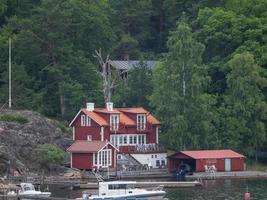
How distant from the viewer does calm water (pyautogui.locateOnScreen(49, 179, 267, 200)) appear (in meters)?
87.1

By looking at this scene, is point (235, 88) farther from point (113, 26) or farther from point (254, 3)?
point (113, 26)

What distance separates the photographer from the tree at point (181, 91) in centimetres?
10938

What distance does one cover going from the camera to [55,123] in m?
109

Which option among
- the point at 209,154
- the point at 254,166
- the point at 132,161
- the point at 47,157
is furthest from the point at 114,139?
the point at 254,166

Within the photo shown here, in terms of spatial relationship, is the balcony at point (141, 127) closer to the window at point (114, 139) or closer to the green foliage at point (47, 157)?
the window at point (114, 139)

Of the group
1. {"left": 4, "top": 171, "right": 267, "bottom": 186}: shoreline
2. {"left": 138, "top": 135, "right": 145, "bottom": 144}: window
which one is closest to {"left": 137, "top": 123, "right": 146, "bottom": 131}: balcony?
{"left": 138, "top": 135, "right": 145, "bottom": 144}: window

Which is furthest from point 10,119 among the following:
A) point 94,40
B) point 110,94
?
point 94,40

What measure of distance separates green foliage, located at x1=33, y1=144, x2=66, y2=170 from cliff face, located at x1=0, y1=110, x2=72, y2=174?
0.55m

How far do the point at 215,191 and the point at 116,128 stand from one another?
18.4 metres

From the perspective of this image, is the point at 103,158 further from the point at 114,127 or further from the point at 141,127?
the point at 141,127

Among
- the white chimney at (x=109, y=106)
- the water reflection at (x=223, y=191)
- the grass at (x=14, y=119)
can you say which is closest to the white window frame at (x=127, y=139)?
the white chimney at (x=109, y=106)

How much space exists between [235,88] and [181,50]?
236 inches

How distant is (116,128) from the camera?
4250 inches

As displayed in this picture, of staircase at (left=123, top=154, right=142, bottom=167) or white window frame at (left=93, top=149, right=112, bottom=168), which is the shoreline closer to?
white window frame at (left=93, top=149, right=112, bottom=168)
